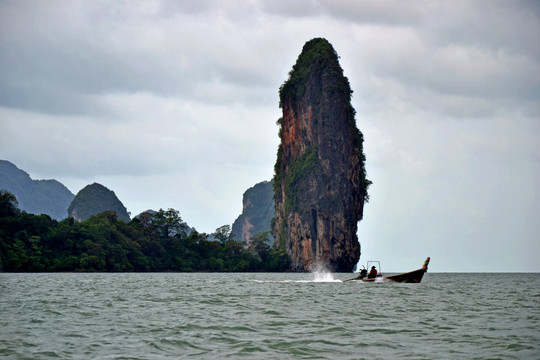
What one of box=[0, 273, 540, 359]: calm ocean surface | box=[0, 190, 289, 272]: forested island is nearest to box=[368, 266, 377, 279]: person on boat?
box=[0, 273, 540, 359]: calm ocean surface

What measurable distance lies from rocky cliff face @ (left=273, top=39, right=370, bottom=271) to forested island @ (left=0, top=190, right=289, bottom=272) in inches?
284

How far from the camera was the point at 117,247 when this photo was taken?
91562 millimetres

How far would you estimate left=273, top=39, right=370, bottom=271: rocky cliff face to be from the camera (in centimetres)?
10694

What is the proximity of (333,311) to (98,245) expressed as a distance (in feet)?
236

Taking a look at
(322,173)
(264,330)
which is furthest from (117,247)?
(264,330)

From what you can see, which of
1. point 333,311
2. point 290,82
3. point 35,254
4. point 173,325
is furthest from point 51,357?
point 290,82

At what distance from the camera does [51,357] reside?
1139cm

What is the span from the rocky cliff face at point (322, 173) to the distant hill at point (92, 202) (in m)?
85.2

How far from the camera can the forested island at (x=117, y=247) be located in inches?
3159

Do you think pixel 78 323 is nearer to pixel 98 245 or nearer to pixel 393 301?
pixel 393 301

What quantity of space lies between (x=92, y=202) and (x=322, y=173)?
101 meters

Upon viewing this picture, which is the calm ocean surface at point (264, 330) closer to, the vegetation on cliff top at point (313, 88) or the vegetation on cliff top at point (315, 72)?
the vegetation on cliff top at point (313, 88)

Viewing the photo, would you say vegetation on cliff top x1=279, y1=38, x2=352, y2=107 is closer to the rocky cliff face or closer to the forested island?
the rocky cliff face

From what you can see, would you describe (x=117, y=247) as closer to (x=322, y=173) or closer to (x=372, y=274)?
(x=322, y=173)
